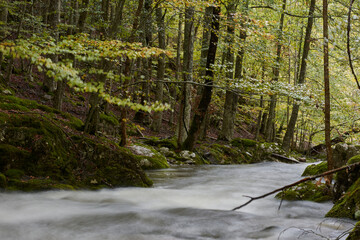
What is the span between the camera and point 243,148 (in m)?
16.7

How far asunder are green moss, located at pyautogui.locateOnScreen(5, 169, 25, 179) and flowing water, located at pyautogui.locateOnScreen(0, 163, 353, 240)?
533mm

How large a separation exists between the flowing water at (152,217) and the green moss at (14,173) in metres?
0.53

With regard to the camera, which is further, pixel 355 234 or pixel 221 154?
pixel 221 154

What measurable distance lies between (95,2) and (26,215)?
1447cm

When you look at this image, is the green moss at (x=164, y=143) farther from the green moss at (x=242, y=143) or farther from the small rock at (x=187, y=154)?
the green moss at (x=242, y=143)

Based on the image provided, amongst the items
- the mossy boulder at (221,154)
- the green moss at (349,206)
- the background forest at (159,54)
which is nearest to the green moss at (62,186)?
the background forest at (159,54)

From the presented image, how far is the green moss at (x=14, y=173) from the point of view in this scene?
521cm

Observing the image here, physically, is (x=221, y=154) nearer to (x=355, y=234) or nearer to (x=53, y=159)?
(x=53, y=159)

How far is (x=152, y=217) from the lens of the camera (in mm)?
4836

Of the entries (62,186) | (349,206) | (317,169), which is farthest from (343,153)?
(62,186)

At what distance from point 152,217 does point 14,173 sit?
2618 mm

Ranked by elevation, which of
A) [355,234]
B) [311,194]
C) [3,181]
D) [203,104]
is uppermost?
[203,104]

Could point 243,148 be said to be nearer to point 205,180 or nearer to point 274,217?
point 205,180

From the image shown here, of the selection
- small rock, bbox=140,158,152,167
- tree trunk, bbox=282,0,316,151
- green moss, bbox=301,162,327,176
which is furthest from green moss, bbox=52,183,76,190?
tree trunk, bbox=282,0,316,151
